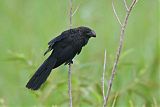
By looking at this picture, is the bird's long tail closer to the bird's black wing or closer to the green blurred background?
the bird's black wing

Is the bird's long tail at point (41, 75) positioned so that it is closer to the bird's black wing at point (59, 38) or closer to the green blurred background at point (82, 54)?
the bird's black wing at point (59, 38)

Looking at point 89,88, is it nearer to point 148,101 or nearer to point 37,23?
point 148,101

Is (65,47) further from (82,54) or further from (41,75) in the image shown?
(82,54)

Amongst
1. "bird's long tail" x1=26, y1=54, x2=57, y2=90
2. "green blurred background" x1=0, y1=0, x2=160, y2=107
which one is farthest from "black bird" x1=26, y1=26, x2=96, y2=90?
"green blurred background" x1=0, y1=0, x2=160, y2=107

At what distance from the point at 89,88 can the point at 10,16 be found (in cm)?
188

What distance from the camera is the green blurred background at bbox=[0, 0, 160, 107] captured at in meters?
6.58

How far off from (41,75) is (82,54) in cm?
269

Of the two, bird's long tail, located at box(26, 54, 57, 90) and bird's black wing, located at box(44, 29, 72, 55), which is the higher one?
bird's black wing, located at box(44, 29, 72, 55)

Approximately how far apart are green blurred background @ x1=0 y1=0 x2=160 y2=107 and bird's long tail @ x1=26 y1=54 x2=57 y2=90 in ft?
4.45

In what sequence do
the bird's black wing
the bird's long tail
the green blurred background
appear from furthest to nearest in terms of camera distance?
the green blurred background, the bird's black wing, the bird's long tail

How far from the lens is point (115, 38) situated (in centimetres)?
791

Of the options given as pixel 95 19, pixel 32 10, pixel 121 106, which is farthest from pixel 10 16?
pixel 121 106

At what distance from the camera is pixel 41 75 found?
485cm

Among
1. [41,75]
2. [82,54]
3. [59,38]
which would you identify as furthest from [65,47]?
[82,54]
